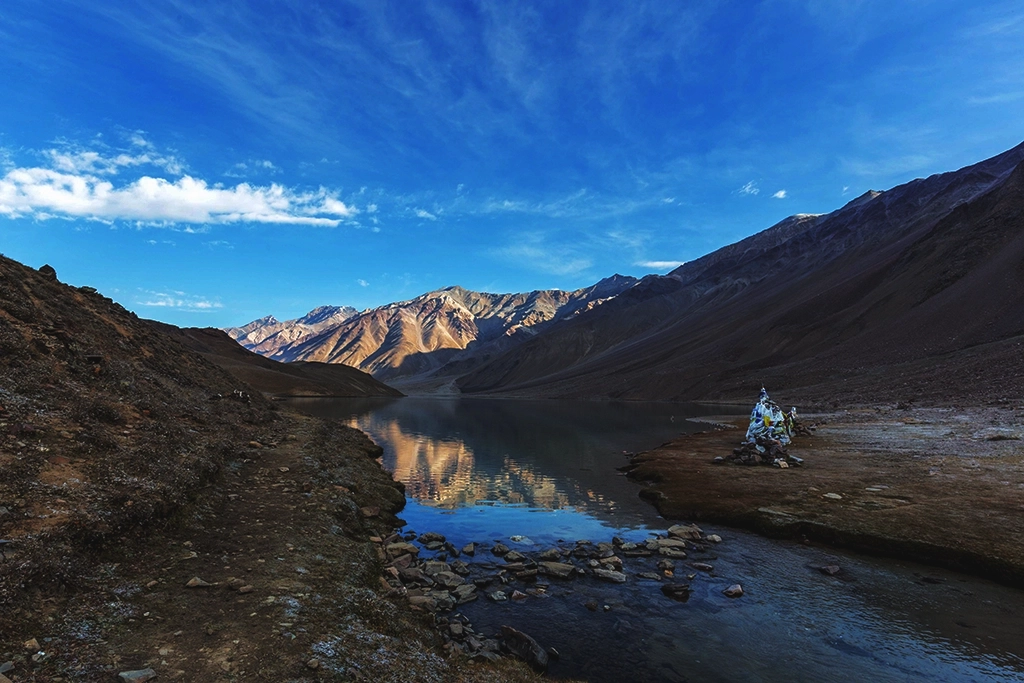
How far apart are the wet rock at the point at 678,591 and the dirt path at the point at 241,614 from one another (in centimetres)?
622

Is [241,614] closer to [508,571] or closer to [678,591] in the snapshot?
[508,571]

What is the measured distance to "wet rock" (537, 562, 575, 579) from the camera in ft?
51.6

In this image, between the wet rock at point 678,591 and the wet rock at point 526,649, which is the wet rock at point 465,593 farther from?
the wet rock at point 678,591

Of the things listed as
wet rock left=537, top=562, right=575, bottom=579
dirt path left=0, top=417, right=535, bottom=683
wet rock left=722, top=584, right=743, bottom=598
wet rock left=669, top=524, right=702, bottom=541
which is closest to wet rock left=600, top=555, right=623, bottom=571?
wet rock left=537, top=562, right=575, bottom=579

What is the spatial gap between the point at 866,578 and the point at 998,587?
11.1ft

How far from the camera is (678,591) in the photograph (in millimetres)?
14484

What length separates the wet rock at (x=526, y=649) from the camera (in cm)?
1053

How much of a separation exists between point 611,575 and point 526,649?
574 centimetres

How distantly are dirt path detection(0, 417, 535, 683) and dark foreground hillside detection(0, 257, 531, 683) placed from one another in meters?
0.04

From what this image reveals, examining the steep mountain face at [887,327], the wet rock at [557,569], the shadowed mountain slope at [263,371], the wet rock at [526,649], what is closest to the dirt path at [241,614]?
the wet rock at [526,649]

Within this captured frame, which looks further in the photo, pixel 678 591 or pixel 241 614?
pixel 678 591

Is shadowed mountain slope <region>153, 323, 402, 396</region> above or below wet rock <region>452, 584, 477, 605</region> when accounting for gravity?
above

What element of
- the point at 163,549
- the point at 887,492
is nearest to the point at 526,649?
the point at 163,549

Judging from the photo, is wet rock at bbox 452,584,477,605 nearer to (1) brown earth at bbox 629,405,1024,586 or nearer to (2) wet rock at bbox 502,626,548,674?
(2) wet rock at bbox 502,626,548,674
